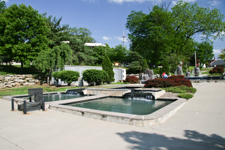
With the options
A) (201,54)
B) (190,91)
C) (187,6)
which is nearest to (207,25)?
(187,6)

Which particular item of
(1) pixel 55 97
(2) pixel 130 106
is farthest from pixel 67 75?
(2) pixel 130 106

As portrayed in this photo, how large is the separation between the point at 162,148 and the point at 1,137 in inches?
156

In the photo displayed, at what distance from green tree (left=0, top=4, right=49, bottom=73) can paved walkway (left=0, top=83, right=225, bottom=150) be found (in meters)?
20.8

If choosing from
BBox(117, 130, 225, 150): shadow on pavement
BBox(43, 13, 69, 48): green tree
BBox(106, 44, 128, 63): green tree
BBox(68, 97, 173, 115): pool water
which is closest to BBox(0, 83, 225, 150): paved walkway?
BBox(117, 130, 225, 150): shadow on pavement

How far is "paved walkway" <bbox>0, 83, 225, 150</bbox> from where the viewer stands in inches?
138

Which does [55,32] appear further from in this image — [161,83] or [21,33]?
[161,83]

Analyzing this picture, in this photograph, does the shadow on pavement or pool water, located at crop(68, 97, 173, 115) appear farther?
pool water, located at crop(68, 97, 173, 115)

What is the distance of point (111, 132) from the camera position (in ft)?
14.1

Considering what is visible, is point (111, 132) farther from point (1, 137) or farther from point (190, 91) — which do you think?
point (190, 91)

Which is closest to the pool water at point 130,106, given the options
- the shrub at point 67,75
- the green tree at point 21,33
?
the shrub at point 67,75

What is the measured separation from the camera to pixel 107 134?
4.18m

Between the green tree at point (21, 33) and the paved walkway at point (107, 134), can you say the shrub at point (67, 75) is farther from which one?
the paved walkway at point (107, 134)

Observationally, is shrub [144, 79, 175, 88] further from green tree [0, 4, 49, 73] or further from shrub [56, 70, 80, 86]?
green tree [0, 4, 49, 73]

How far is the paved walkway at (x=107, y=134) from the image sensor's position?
3.51 metres
